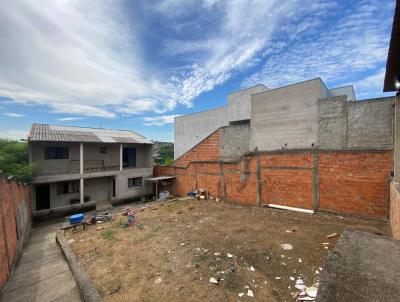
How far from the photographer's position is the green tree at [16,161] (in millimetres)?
10188

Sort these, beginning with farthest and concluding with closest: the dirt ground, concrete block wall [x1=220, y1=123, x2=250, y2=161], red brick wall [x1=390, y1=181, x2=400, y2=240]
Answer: concrete block wall [x1=220, y1=123, x2=250, y2=161] → red brick wall [x1=390, y1=181, x2=400, y2=240] → the dirt ground

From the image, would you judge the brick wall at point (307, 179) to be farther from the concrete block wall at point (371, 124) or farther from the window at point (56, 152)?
the window at point (56, 152)

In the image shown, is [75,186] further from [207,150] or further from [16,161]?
[207,150]

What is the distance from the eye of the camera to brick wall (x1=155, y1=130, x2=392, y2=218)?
286 inches

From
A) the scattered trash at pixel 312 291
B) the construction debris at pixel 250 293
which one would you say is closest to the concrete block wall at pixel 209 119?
the scattered trash at pixel 312 291

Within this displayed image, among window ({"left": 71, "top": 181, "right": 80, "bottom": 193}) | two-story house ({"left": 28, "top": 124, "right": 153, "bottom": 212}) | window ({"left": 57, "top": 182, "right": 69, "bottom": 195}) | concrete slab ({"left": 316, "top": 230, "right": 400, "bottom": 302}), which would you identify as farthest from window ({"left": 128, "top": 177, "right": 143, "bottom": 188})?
concrete slab ({"left": 316, "top": 230, "right": 400, "bottom": 302})

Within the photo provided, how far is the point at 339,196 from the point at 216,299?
7224 millimetres

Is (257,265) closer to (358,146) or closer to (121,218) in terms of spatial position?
(358,146)

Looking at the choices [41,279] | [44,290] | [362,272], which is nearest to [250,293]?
[362,272]

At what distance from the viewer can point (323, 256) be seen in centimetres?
479

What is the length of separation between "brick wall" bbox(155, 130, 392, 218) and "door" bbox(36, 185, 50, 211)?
34.1 ft

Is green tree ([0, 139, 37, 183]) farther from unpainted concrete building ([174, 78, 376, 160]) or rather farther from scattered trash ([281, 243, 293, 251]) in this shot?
unpainted concrete building ([174, 78, 376, 160])

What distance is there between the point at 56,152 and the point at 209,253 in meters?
13.4

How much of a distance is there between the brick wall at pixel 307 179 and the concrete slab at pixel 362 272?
6406 millimetres
